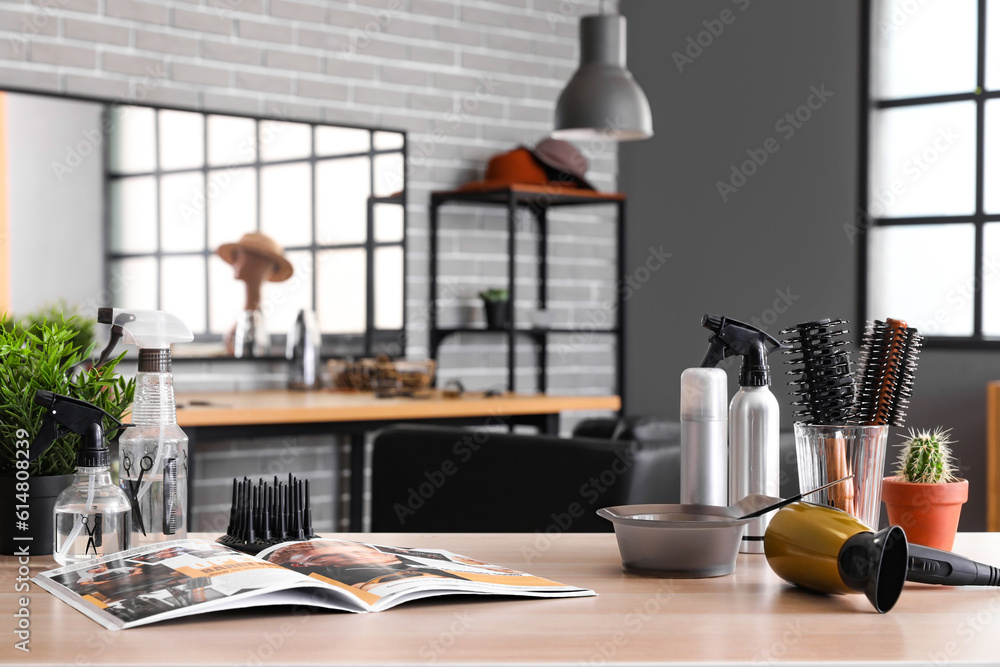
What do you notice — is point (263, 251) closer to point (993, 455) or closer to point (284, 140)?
point (284, 140)

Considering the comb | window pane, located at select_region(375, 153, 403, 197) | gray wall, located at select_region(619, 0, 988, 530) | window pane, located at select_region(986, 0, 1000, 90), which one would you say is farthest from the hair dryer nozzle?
window pane, located at select_region(986, 0, 1000, 90)

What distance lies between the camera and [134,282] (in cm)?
365

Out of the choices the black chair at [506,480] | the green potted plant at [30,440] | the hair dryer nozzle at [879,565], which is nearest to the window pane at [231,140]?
the black chair at [506,480]

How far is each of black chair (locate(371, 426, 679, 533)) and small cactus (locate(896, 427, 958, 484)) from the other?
1.02 meters

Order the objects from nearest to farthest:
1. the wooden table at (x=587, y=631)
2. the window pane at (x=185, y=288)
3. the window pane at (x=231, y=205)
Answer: the wooden table at (x=587, y=631)
the window pane at (x=185, y=288)
the window pane at (x=231, y=205)

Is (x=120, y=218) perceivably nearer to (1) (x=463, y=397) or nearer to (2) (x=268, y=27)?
(2) (x=268, y=27)

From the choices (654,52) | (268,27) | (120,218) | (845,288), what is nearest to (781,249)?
(845,288)

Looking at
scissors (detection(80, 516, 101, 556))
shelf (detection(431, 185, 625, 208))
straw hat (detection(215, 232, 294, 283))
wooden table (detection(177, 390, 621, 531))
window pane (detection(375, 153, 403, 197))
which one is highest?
window pane (detection(375, 153, 403, 197))

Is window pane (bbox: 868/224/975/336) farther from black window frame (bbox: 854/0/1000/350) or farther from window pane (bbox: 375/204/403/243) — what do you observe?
window pane (bbox: 375/204/403/243)

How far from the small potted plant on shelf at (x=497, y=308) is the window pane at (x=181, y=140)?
1.22 metres

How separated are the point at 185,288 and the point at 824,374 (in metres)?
2.92

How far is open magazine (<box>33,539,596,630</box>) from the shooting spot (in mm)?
899

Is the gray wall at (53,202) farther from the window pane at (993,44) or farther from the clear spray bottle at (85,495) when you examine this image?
the window pane at (993,44)

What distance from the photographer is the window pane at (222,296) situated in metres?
3.80
